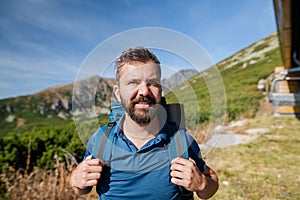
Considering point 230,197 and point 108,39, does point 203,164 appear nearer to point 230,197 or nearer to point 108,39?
→ point 108,39

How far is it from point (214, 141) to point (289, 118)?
1127 cm

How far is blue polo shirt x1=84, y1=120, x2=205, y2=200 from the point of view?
1.10 meters

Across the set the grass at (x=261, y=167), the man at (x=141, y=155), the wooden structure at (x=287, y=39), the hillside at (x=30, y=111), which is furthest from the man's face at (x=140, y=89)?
the hillside at (x=30, y=111)

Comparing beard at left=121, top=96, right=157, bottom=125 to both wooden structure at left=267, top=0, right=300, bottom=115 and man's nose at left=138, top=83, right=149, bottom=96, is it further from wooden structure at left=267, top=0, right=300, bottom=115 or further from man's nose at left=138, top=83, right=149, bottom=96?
wooden structure at left=267, top=0, right=300, bottom=115

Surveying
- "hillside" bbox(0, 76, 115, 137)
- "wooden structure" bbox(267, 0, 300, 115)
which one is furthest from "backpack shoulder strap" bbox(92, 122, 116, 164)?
"hillside" bbox(0, 76, 115, 137)

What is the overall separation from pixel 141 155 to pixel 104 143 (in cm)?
19

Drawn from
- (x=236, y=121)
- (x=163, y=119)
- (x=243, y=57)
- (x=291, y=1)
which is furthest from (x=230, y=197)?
(x=243, y=57)

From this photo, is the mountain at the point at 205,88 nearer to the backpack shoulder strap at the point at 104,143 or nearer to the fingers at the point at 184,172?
the backpack shoulder strap at the point at 104,143

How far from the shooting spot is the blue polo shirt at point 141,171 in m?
1.10

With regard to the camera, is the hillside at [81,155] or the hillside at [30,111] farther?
the hillside at [30,111]

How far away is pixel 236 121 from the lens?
450 inches

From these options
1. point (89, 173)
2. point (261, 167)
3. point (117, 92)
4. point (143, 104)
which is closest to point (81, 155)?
point (261, 167)

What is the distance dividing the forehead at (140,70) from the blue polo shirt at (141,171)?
0.30m

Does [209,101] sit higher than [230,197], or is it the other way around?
[209,101]
